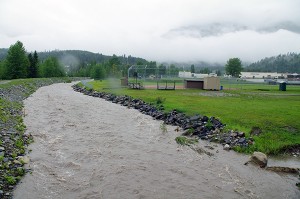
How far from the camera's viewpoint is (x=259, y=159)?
51.3ft

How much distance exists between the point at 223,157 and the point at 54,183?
31.3ft

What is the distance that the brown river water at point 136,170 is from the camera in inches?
478

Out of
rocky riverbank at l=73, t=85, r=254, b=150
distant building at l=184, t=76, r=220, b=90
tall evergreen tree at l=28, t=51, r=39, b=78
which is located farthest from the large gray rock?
tall evergreen tree at l=28, t=51, r=39, b=78

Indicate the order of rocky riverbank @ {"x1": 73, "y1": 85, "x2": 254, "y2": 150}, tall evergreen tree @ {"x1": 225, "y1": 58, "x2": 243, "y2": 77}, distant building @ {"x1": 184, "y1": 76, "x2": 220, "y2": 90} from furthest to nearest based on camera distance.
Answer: tall evergreen tree @ {"x1": 225, "y1": 58, "x2": 243, "y2": 77} → distant building @ {"x1": 184, "y1": 76, "x2": 220, "y2": 90} → rocky riverbank @ {"x1": 73, "y1": 85, "x2": 254, "y2": 150}

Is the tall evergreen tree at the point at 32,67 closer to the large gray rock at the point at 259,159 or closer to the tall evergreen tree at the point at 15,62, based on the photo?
the tall evergreen tree at the point at 15,62

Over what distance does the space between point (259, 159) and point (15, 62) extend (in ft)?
300

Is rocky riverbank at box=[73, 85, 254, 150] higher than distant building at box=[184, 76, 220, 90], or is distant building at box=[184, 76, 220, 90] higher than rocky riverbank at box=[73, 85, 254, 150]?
distant building at box=[184, 76, 220, 90]

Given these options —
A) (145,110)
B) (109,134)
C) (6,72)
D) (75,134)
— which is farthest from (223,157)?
(6,72)

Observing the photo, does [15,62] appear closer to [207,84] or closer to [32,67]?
[32,67]

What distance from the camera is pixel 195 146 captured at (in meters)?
19.1

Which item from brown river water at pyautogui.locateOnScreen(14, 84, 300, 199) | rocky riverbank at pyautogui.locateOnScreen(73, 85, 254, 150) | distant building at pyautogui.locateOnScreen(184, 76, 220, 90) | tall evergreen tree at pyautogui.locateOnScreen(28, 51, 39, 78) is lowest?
brown river water at pyautogui.locateOnScreen(14, 84, 300, 199)

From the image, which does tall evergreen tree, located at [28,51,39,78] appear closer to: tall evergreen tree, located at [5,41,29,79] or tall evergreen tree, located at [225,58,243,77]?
tall evergreen tree, located at [5,41,29,79]

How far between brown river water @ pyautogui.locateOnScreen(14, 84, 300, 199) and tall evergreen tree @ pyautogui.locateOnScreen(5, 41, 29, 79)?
77485mm

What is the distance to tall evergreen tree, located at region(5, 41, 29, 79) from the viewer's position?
9069cm
